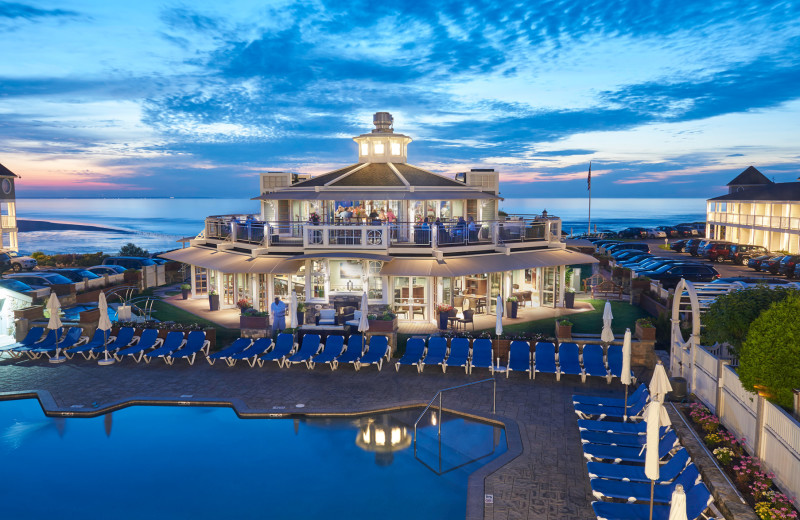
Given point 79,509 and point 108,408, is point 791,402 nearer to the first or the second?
point 79,509

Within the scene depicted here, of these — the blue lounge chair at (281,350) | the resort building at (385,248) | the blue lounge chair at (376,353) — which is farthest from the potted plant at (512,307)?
the blue lounge chair at (281,350)

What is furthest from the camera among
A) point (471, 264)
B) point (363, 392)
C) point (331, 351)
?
point (471, 264)

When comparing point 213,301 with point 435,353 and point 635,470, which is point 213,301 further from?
point 635,470

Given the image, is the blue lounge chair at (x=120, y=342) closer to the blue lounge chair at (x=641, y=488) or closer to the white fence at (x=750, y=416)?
the blue lounge chair at (x=641, y=488)

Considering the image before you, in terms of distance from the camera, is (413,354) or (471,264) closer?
(413,354)

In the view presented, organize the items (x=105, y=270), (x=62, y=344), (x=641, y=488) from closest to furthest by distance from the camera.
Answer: (x=641, y=488) < (x=62, y=344) < (x=105, y=270)

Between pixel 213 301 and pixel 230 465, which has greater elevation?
pixel 213 301

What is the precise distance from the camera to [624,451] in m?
10.5

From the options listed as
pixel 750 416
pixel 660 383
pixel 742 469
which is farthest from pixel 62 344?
pixel 750 416

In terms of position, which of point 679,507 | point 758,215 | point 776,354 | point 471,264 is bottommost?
point 679,507

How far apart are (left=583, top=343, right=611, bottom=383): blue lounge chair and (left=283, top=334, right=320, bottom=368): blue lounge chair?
822 cm

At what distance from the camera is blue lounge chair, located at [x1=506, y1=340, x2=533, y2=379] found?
52.5ft

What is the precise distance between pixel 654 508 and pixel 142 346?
16.0 m

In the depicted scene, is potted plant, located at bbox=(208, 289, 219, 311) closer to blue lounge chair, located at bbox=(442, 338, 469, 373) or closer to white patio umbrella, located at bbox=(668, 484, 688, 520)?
blue lounge chair, located at bbox=(442, 338, 469, 373)
